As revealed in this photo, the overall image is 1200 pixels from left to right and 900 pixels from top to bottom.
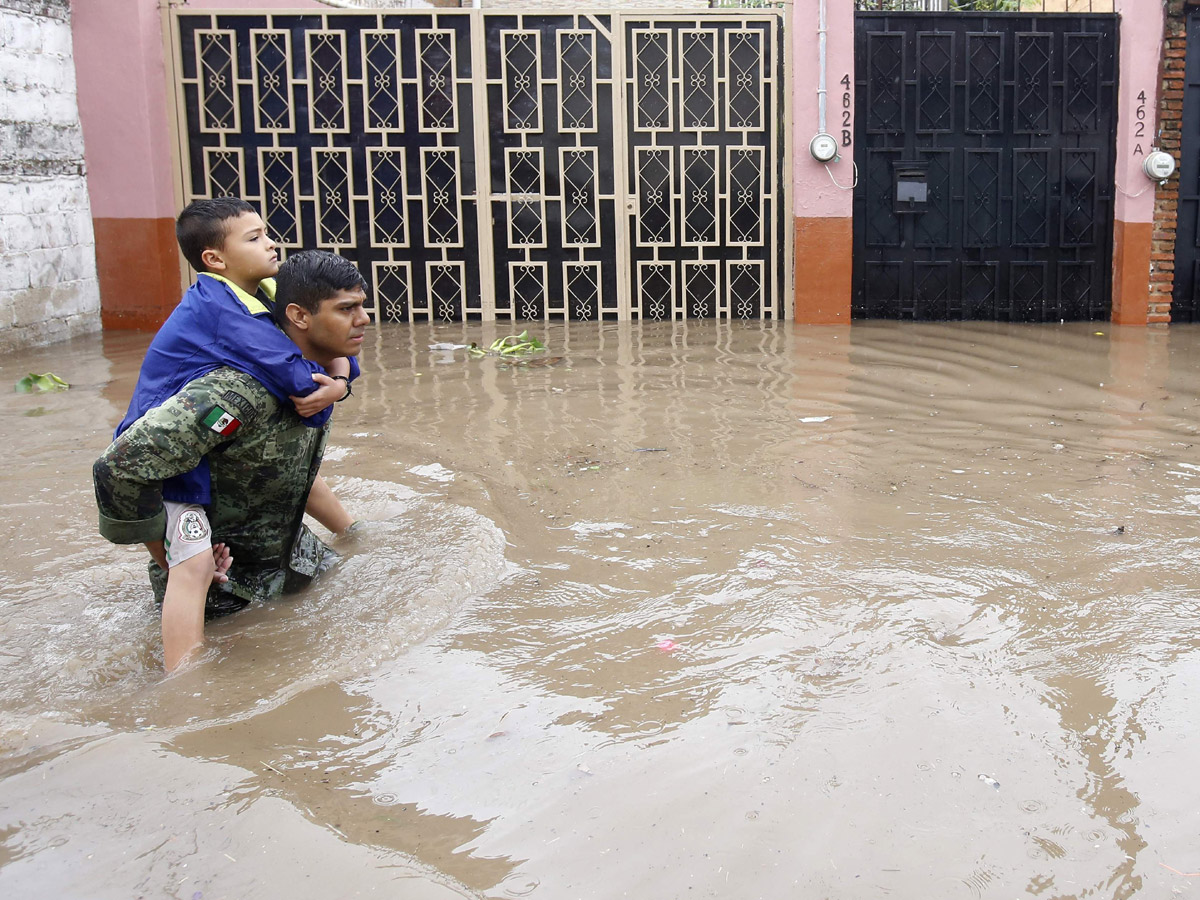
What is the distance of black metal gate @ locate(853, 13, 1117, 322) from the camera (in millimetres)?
9555

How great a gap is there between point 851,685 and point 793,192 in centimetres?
748

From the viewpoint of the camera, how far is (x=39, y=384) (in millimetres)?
7219

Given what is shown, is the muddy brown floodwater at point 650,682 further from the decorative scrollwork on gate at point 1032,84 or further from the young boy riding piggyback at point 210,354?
the decorative scrollwork on gate at point 1032,84

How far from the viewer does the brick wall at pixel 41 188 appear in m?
8.52

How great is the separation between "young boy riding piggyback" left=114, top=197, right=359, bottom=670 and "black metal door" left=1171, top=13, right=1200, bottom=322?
8625mm

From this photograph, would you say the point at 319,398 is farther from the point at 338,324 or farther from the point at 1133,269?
the point at 1133,269

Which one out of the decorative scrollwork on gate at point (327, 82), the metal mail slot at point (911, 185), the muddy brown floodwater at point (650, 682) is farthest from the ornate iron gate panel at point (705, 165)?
the muddy brown floodwater at point (650, 682)

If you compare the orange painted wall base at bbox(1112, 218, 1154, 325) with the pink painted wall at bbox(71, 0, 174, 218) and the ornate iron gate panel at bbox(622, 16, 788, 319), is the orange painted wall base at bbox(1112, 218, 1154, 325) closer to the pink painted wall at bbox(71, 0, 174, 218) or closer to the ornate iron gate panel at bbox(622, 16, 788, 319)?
the ornate iron gate panel at bbox(622, 16, 788, 319)

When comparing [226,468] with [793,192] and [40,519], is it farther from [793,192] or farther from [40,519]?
[793,192]

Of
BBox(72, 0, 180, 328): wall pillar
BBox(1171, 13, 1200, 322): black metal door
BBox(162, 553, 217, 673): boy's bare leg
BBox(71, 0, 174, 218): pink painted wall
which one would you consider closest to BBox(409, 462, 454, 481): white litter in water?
BBox(162, 553, 217, 673): boy's bare leg

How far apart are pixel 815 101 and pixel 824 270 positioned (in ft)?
4.62

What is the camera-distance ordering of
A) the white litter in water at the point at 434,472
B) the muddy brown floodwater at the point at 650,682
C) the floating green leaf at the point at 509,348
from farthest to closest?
1. the floating green leaf at the point at 509,348
2. the white litter in water at the point at 434,472
3. the muddy brown floodwater at the point at 650,682

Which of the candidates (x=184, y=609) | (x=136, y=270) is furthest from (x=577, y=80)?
(x=184, y=609)

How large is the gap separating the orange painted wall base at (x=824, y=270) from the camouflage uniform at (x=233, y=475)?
6789 millimetres
